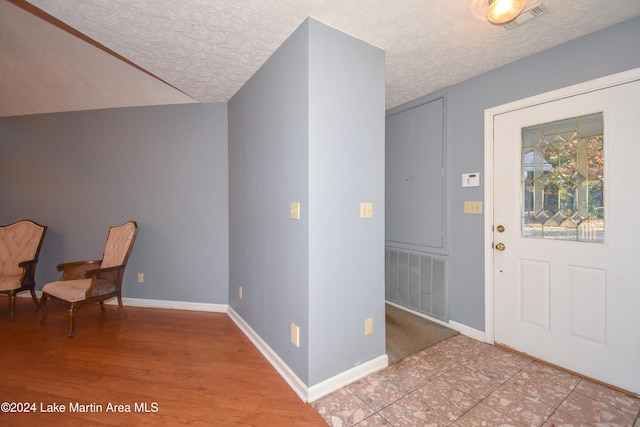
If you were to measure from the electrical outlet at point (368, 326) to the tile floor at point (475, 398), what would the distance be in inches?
12.0

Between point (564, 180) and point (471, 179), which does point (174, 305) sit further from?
point (564, 180)

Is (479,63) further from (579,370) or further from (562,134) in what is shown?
(579,370)

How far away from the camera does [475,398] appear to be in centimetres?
168

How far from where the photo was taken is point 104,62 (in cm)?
293

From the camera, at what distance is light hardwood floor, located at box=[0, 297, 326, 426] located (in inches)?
61.0

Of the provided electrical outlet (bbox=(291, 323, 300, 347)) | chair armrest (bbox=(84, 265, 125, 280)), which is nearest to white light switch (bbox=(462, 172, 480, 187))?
electrical outlet (bbox=(291, 323, 300, 347))

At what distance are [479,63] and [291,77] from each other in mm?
1616

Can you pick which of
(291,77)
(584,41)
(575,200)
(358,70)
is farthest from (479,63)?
(291,77)

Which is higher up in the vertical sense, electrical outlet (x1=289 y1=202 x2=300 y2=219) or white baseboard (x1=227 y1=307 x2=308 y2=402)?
electrical outlet (x1=289 y1=202 x2=300 y2=219)

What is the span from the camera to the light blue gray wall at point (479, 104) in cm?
179

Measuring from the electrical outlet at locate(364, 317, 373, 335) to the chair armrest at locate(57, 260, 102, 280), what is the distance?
3148mm

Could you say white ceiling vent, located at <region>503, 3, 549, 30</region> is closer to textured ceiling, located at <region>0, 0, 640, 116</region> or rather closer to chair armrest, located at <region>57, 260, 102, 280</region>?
textured ceiling, located at <region>0, 0, 640, 116</region>

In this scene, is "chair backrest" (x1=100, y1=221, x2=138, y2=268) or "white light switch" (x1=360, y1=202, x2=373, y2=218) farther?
"chair backrest" (x1=100, y1=221, x2=138, y2=268)

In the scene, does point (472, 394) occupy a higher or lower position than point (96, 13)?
lower
